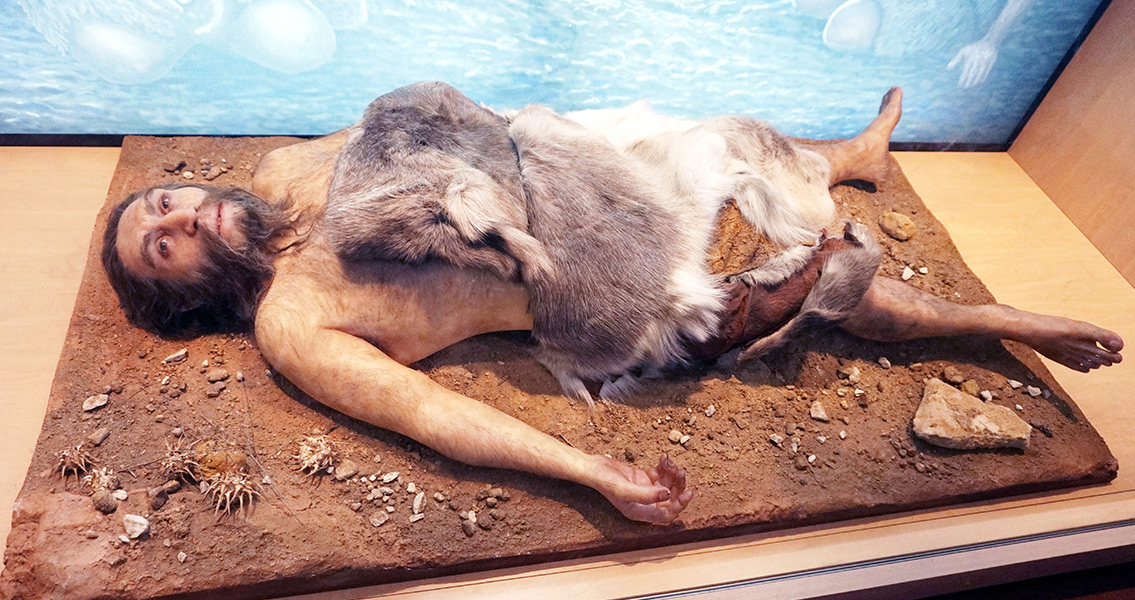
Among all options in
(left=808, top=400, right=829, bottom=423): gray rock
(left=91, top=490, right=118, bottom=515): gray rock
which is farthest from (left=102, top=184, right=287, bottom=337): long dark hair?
(left=808, top=400, right=829, bottom=423): gray rock

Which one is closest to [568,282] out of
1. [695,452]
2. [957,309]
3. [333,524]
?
[695,452]

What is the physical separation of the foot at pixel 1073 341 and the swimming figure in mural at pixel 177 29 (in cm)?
242

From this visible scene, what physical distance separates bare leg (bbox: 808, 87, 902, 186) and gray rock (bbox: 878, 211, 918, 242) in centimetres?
18

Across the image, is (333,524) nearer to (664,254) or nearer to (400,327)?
(400,327)

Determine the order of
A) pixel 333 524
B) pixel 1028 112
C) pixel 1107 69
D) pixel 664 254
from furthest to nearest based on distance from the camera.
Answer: pixel 1028 112 → pixel 1107 69 → pixel 664 254 → pixel 333 524

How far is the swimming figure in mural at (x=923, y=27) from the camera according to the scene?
7.79 feet

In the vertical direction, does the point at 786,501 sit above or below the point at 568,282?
below

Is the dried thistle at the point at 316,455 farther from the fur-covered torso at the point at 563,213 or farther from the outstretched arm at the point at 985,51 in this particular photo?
the outstretched arm at the point at 985,51

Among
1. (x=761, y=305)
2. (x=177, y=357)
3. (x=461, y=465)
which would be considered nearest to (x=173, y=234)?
(x=177, y=357)

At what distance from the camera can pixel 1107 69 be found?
2.39m

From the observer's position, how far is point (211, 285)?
68.8 inches

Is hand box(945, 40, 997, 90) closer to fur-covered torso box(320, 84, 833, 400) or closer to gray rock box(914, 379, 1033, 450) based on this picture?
fur-covered torso box(320, 84, 833, 400)

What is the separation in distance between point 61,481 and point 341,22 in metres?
1.64

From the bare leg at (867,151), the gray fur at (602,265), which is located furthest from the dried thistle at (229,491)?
the bare leg at (867,151)
